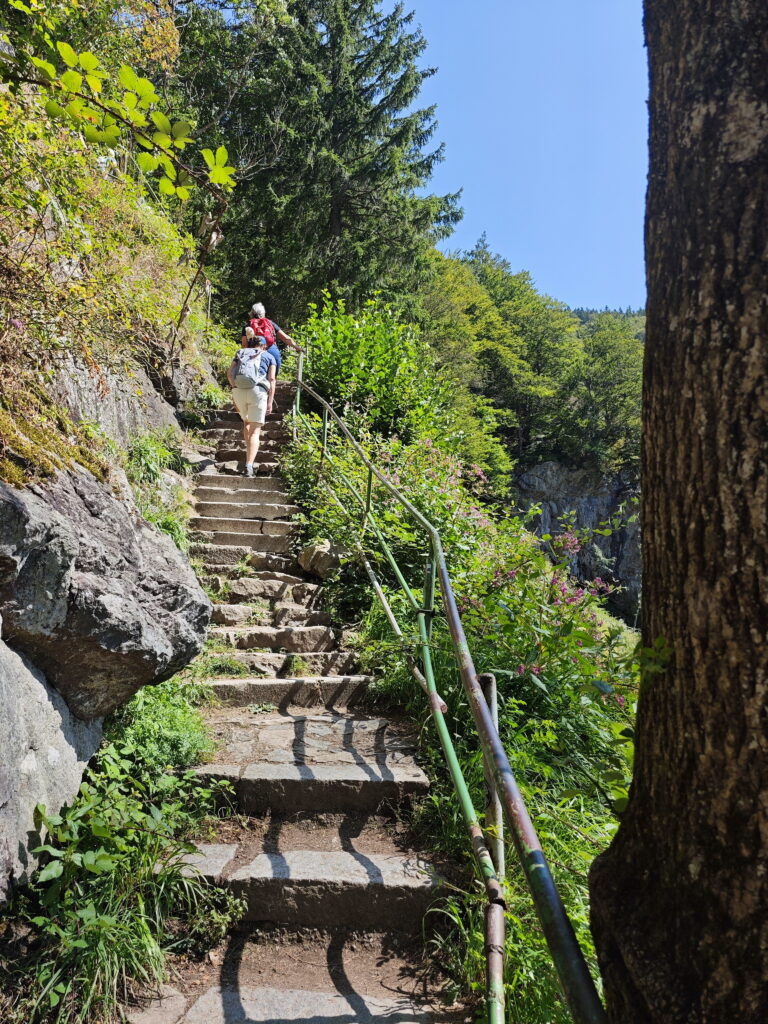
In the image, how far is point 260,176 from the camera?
587 inches

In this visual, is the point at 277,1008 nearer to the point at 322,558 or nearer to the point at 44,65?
the point at 44,65

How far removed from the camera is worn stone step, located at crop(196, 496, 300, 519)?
6309 mm

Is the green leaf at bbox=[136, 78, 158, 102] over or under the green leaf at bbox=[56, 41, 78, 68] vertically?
under

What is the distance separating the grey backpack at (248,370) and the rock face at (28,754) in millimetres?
4832

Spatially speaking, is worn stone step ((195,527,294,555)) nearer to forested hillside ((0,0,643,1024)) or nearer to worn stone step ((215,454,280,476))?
forested hillside ((0,0,643,1024))

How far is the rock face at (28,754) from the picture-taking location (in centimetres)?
214

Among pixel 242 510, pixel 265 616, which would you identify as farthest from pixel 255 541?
pixel 265 616

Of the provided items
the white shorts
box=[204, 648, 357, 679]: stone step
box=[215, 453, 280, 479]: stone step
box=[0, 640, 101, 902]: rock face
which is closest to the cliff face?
box=[0, 640, 101, 902]: rock face

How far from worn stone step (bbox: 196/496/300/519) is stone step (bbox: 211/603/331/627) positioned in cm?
155

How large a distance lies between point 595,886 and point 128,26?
14232 mm

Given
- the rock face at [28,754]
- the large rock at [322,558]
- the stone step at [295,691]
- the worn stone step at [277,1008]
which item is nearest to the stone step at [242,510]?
the large rock at [322,558]

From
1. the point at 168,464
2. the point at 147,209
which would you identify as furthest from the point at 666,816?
the point at 147,209

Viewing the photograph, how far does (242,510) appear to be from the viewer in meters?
6.34

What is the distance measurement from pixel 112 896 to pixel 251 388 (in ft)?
18.1
